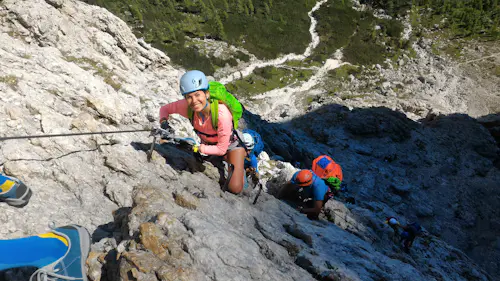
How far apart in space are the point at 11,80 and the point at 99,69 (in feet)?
9.63

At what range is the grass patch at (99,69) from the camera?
8078 millimetres

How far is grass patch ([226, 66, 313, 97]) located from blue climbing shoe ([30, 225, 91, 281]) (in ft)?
92.7

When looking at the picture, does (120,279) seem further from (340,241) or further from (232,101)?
(340,241)

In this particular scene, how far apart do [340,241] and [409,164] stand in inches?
557

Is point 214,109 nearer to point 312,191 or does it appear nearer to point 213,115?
point 213,115

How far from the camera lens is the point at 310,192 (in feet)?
25.0

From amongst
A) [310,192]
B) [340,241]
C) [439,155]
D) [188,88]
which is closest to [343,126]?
[439,155]

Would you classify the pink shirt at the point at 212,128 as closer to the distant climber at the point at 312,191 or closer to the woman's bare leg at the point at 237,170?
the woman's bare leg at the point at 237,170

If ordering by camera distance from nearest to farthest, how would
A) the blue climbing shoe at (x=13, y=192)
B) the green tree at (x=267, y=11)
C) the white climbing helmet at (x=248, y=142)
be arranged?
the blue climbing shoe at (x=13, y=192) → the white climbing helmet at (x=248, y=142) → the green tree at (x=267, y=11)

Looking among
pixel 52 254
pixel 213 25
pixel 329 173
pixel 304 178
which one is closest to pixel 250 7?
pixel 213 25

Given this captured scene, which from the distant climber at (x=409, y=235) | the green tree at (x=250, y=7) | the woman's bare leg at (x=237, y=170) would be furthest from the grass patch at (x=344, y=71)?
the woman's bare leg at (x=237, y=170)

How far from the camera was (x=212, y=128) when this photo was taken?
18.5ft

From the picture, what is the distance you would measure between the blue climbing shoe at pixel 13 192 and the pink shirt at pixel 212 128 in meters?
2.64

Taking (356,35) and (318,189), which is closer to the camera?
(318,189)
